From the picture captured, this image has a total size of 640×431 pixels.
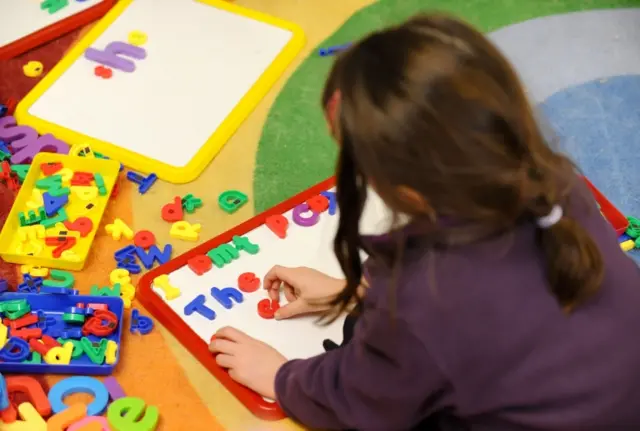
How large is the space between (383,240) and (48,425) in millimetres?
457

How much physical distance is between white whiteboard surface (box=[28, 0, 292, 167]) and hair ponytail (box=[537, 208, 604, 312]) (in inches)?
26.3

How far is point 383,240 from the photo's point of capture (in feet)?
2.09

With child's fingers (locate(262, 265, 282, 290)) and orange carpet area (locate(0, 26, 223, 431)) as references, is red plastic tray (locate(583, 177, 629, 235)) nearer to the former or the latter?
child's fingers (locate(262, 265, 282, 290))

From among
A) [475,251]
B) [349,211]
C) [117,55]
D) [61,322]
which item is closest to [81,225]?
[61,322]

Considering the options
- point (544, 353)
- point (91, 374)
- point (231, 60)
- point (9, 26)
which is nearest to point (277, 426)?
point (91, 374)

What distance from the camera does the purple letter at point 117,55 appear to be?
1261 mm

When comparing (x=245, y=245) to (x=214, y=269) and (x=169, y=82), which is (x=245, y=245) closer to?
(x=214, y=269)

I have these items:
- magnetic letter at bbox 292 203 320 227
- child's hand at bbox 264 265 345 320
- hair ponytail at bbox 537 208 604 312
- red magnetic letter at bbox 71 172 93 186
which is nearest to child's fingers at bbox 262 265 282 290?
child's hand at bbox 264 265 345 320

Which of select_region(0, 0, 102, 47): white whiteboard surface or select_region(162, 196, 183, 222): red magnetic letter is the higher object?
select_region(0, 0, 102, 47): white whiteboard surface

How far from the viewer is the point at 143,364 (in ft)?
2.99

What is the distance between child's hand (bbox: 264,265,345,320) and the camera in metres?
0.92

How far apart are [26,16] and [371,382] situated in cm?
102

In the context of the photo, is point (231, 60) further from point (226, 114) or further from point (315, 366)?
point (315, 366)

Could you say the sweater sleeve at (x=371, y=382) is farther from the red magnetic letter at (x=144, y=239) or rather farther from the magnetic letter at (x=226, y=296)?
the red magnetic letter at (x=144, y=239)
